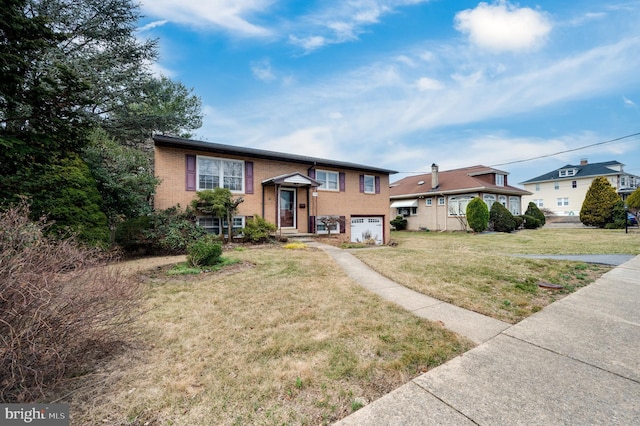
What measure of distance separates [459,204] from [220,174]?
20.3m

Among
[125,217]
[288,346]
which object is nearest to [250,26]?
[125,217]

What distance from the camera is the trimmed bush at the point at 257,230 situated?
37.4 ft

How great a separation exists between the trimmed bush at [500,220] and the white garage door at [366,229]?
35.4 feet

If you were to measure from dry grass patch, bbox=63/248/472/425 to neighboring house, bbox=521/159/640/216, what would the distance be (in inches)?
1759

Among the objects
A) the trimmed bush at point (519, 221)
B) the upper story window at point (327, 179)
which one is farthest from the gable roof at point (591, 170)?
the upper story window at point (327, 179)

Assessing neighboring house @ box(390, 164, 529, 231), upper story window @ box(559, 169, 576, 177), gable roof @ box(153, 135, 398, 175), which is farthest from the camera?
upper story window @ box(559, 169, 576, 177)

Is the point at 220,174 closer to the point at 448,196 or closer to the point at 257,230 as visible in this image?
the point at 257,230

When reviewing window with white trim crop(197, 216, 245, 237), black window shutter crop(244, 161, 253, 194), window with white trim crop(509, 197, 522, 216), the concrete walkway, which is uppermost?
black window shutter crop(244, 161, 253, 194)

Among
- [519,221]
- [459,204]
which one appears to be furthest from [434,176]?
[519,221]

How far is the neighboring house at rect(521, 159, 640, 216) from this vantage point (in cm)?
3381

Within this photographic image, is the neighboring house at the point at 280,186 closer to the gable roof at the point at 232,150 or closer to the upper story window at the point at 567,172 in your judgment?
the gable roof at the point at 232,150

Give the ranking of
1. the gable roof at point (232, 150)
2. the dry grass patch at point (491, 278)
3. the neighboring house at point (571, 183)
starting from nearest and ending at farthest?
the dry grass patch at point (491, 278), the gable roof at point (232, 150), the neighboring house at point (571, 183)

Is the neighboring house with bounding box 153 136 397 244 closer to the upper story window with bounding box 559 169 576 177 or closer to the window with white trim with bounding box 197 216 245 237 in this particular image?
the window with white trim with bounding box 197 216 245 237

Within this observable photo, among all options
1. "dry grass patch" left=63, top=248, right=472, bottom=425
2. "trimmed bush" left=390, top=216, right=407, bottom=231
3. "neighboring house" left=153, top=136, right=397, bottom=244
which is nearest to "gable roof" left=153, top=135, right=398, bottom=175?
"neighboring house" left=153, top=136, right=397, bottom=244
